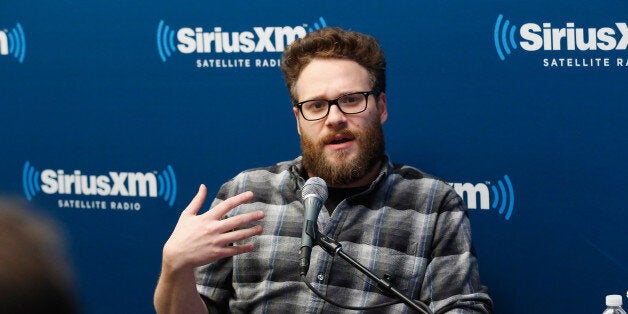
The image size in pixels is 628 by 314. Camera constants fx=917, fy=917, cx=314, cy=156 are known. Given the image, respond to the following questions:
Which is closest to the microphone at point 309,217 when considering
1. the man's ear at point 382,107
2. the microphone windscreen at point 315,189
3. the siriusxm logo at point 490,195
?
the microphone windscreen at point 315,189

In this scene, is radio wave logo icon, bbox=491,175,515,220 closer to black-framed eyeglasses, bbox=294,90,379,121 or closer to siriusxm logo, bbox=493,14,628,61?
siriusxm logo, bbox=493,14,628,61

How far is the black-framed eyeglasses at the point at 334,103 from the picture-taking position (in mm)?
2609

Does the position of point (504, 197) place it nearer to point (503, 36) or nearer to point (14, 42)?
point (503, 36)

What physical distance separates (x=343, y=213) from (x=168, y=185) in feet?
3.12

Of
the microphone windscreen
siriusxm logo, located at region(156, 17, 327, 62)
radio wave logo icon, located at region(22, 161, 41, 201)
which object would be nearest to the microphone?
the microphone windscreen

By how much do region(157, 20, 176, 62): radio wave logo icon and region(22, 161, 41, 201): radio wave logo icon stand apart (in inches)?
29.7

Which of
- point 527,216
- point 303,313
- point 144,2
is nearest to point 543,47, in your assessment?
point 527,216

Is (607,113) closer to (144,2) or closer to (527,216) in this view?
(527,216)

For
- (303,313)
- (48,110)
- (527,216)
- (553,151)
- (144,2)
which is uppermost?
(144,2)

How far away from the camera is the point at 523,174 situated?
2.82 m

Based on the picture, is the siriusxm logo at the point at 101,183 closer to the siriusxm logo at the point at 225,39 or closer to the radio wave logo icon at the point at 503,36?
the siriusxm logo at the point at 225,39

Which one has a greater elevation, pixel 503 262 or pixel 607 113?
pixel 607 113

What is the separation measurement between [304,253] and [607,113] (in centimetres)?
122

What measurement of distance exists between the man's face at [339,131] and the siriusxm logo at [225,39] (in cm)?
42
